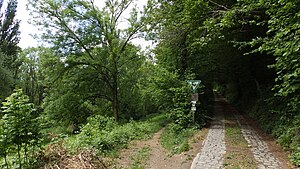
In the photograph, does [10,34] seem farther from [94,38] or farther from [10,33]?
[94,38]

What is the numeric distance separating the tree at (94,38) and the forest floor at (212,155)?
842 cm

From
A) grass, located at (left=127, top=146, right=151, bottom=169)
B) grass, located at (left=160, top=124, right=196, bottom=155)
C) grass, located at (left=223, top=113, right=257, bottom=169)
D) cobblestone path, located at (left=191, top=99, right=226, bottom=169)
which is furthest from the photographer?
grass, located at (left=160, top=124, right=196, bottom=155)

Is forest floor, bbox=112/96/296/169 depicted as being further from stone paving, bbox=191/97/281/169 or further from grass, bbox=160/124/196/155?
grass, bbox=160/124/196/155

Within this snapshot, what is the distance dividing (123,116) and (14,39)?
2328 cm

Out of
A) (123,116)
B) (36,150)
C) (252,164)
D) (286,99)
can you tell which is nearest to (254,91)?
(286,99)

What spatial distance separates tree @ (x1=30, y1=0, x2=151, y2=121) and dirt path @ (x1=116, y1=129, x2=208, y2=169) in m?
8.39

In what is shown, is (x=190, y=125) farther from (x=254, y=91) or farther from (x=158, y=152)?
(x=254, y=91)

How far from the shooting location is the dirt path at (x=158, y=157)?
24.6 ft

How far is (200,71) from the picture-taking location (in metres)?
16.7

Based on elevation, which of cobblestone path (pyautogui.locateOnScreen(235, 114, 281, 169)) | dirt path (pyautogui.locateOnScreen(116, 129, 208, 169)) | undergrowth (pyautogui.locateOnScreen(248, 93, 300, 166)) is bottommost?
dirt path (pyautogui.locateOnScreen(116, 129, 208, 169))

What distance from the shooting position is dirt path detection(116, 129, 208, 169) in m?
7.50

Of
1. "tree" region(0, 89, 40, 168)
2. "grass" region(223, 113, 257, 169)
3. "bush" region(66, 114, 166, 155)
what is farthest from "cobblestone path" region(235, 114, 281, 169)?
"tree" region(0, 89, 40, 168)

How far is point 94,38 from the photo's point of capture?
17.3 m

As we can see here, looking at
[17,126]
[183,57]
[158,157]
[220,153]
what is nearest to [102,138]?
[158,157]
